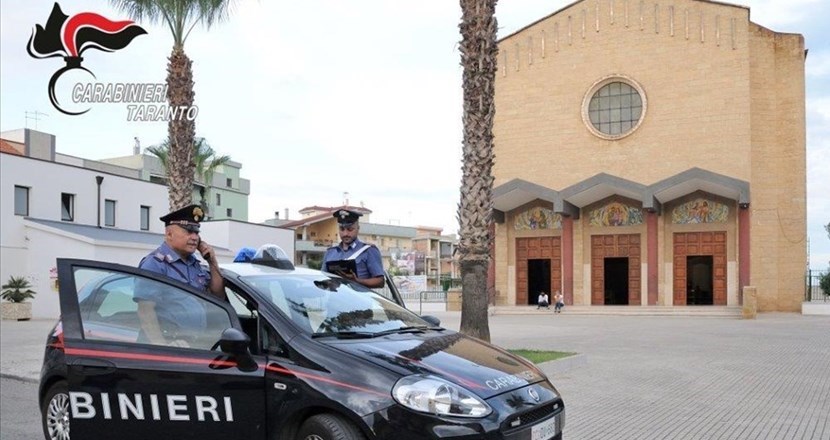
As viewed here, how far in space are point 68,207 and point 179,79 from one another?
55.5 ft

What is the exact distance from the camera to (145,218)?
113 ft

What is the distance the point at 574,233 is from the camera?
3559 centimetres

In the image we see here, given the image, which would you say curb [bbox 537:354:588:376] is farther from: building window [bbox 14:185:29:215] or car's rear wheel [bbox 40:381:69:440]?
building window [bbox 14:185:29:215]

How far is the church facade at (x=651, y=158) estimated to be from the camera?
105ft

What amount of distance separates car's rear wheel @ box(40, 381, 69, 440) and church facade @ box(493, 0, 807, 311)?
29567 mm

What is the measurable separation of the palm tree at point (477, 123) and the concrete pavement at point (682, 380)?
2.85 metres

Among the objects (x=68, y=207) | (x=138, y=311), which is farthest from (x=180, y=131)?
(x=68, y=207)

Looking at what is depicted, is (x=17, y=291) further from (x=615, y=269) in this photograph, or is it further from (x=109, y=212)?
(x=615, y=269)

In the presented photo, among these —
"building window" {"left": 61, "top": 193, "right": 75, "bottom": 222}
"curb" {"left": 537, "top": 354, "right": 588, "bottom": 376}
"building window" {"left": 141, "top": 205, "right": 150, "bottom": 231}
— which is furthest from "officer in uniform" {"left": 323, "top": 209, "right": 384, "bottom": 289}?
"building window" {"left": 141, "top": 205, "right": 150, "bottom": 231}

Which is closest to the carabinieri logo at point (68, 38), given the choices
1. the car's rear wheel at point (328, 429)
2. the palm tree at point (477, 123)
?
the palm tree at point (477, 123)

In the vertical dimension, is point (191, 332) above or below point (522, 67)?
below

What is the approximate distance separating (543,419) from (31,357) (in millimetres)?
11198

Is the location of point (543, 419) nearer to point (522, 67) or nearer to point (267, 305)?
point (267, 305)

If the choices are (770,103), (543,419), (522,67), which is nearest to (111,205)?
(522,67)
